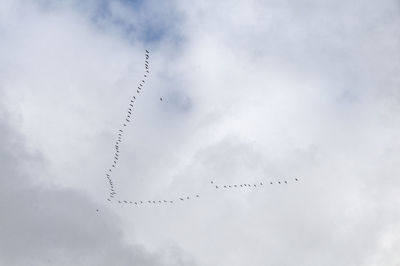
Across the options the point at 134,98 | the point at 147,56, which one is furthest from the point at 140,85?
the point at 147,56

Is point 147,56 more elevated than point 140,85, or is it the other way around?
point 147,56

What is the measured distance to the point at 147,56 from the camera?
6732 inches

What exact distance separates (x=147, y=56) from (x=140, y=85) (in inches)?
→ 1034

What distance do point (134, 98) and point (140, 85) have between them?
14.9 metres

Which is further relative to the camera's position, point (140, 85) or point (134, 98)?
point (134, 98)

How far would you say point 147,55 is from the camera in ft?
564

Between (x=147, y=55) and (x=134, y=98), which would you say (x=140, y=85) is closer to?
(x=134, y=98)

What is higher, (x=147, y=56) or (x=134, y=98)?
(x=147, y=56)

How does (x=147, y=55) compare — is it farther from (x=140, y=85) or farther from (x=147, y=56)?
(x=140, y=85)

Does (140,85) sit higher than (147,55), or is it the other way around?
(147,55)

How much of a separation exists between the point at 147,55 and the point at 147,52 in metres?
2.96

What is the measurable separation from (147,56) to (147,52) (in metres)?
4.38

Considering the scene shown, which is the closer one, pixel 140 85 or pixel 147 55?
pixel 140 85

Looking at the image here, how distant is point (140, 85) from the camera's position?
6245 inches
